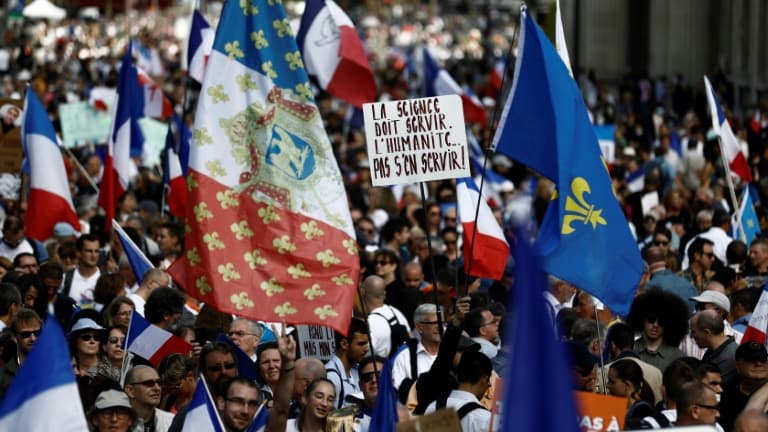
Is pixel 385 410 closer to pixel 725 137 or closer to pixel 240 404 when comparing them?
pixel 240 404

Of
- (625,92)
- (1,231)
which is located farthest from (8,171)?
(625,92)

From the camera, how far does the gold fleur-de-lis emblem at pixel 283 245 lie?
30.6 ft

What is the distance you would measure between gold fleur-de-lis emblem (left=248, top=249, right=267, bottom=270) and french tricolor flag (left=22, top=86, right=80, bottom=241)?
657 centimetres

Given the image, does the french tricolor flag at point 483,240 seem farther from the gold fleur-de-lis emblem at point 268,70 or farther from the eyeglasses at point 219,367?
the gold fleur-de-lis emblem at point 268,70

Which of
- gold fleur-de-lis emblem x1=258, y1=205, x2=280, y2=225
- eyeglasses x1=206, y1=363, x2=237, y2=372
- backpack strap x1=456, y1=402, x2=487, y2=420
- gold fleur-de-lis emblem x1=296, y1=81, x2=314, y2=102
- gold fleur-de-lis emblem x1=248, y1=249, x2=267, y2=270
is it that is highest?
gold fleur-de-lis emblem x1=296, y1=81, x2=314, y2=102

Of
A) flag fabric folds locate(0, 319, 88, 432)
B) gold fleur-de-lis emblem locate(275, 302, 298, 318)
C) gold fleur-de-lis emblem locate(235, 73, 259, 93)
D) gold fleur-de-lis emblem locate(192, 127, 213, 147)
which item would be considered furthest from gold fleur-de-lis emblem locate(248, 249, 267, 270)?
flag fabric folds locate(0, 319, 88, 432)

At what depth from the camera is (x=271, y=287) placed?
365 inches

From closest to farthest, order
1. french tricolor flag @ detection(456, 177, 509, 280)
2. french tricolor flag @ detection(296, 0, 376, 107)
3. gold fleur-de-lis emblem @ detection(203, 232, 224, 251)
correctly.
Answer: gold fleur-de-lis emblem @ detection(203, 232, 224, 251) < french tricolor flag @ detection(456, 177, 509, 280) < french tricolor flag @ detection(296, 0, 376, 107)

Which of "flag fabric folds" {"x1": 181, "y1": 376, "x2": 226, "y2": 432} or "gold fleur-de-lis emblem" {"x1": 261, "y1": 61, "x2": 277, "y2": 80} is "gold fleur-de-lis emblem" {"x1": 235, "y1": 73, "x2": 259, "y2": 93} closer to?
"gold fleur-de-lis emblem" {"x1": 261, "y1": 61, "x2": 277, "y2": 80}

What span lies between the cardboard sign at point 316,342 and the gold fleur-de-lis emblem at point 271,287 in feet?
5.50

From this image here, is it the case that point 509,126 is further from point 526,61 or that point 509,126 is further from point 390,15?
point 390,15

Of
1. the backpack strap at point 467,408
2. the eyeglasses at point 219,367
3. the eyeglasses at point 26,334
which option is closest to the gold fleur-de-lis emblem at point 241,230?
the eyeglasses at point 219,367

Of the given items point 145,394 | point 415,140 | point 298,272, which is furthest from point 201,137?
point 415,140

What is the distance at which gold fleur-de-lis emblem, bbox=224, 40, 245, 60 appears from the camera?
9.63m
